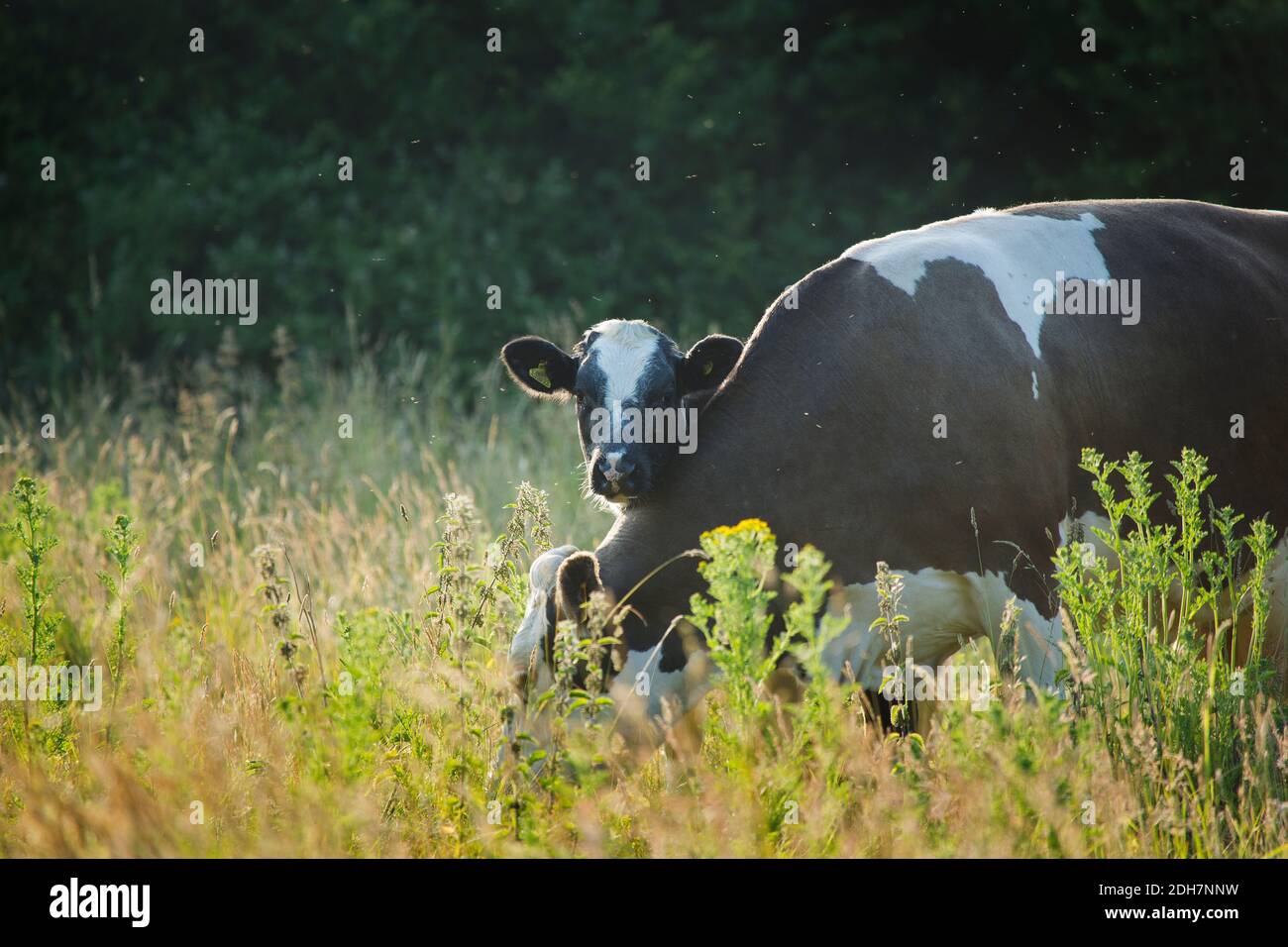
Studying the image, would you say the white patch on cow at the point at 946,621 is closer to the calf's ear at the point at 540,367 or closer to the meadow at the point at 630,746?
the meadow at the point at 630,746

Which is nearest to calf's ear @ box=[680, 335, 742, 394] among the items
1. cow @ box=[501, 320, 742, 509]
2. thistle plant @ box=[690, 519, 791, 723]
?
cow @ box=[501, 320, 742, 509]

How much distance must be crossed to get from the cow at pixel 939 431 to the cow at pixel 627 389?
0.32 ft

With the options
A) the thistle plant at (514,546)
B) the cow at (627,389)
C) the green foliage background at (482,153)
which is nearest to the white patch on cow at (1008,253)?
the cow at (627,389)

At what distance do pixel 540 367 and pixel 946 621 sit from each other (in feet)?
5.65

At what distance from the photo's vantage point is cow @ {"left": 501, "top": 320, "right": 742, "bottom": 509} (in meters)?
3.86

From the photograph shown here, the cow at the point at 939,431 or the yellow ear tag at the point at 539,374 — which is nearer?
the cow at the point at 939,431

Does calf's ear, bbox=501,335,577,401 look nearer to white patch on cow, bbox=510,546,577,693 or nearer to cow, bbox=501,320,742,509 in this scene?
cow, bbox=501,320,742,509

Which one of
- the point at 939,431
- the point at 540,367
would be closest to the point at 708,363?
the point at 540,367

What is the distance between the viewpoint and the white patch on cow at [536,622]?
354 cm

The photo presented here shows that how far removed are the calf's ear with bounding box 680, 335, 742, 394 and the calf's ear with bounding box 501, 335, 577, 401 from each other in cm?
40

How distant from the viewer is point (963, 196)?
1254 centimetres

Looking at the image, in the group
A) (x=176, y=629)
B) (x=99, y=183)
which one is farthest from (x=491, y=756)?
(x=99, y=183)
